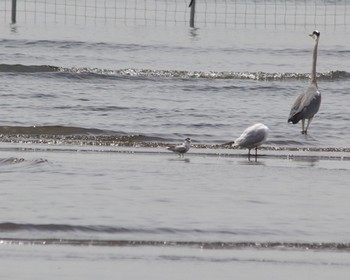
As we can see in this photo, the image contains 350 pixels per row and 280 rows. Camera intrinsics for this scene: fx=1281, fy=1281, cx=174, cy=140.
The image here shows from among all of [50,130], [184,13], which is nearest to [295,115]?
[50,130]

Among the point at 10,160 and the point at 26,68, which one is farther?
the point at 26,68

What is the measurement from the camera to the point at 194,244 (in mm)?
9523

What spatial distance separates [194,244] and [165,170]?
3678 mm

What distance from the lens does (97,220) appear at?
10.1 m

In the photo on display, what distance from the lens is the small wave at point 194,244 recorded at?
9406 millimetres

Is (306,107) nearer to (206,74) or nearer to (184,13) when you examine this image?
(206,74)

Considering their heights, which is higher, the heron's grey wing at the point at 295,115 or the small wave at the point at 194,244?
the small wave at the point at 194,244

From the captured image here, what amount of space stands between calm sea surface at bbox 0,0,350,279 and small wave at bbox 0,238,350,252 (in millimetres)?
15

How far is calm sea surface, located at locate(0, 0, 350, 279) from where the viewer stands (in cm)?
909

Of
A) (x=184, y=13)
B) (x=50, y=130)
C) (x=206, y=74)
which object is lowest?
(x=184, y=13)

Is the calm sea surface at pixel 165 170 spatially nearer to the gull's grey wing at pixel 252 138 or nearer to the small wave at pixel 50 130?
the small wave at pixel 50 130

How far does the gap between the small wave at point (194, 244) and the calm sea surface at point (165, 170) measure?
15mm

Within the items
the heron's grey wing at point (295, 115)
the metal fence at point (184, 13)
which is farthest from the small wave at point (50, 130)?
the metal fence at point (184, 13)

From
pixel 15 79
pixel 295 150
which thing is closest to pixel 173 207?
pixel 295 150
